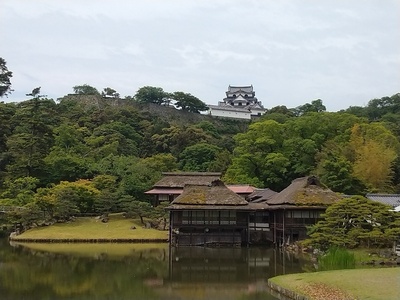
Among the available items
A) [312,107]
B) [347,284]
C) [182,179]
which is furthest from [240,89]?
[347,284]

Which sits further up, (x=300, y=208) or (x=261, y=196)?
(x=261, y=196)

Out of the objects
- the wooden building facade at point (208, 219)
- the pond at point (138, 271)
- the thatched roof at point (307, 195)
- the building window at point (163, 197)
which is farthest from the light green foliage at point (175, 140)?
the pond at point (138, 271)

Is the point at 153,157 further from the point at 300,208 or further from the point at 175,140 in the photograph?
the point at 300,208

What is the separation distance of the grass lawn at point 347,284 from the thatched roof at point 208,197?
1421 centimetres

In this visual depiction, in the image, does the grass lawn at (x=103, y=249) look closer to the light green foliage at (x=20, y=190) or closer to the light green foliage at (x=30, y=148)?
the light green foliage at (x=20, y=190)

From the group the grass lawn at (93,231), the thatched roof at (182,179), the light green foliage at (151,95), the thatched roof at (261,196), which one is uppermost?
the light green foliage at (151,95)

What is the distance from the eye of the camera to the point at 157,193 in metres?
40.2

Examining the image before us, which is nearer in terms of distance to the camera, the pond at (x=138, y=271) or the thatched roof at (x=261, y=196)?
the pond at (x=138, y=271)

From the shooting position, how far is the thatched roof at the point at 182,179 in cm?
4119

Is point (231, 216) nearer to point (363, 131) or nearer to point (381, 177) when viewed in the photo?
point (381, 177)

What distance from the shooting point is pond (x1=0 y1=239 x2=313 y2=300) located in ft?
48.9

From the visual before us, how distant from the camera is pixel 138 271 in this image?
64.5ft

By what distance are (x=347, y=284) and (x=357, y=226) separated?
11.8 metres

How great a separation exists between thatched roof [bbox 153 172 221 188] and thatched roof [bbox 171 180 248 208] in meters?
9.24
